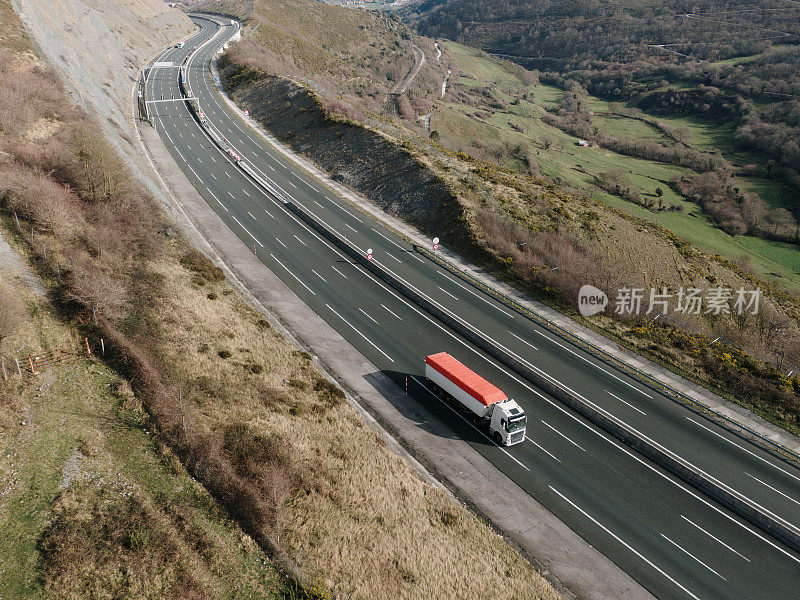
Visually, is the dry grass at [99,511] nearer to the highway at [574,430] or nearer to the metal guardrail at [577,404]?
the highway at [574,430]

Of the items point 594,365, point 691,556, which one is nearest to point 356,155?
point 594,365

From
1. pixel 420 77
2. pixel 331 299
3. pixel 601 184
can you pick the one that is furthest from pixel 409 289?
pixel 420 77

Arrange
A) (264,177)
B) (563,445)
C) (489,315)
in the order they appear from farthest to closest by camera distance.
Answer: (264,177) → (489,315) → (563,445)

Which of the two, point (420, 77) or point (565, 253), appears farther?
point (420, 77)

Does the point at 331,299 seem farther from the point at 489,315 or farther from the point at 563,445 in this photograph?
the point at 563,445

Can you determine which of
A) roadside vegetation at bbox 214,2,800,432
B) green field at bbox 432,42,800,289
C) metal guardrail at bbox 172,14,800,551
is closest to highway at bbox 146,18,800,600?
metal guardrail at bbox 172,14,800,551

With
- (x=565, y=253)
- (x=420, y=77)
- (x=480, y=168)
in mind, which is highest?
(x=420, y=77)
